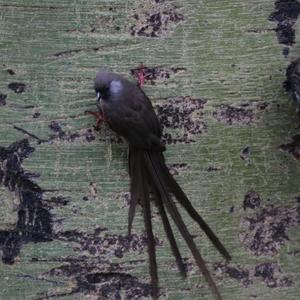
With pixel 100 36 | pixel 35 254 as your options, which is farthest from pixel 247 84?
pixel 35 254

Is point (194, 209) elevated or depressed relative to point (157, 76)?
depressed

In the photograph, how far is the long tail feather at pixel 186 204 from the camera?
50.4 inches

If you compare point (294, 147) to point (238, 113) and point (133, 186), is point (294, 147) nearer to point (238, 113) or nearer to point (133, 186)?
point (238, 113)

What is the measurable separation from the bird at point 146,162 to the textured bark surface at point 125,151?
37mm

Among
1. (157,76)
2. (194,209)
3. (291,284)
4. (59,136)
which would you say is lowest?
(291,284)

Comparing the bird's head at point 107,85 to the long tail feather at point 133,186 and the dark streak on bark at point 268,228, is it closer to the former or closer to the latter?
the long tail feather at point 133,186

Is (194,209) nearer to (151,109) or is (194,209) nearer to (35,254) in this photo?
(151,109)

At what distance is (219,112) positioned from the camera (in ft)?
4.40

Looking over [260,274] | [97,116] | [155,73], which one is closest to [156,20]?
[155,73]

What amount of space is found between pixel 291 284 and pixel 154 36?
520mm

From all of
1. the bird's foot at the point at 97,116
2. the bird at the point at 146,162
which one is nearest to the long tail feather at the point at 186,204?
the bird at the point at 146,162

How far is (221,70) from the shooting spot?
4.39 ft

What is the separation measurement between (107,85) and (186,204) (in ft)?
0.82

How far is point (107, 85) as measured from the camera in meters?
1.25
